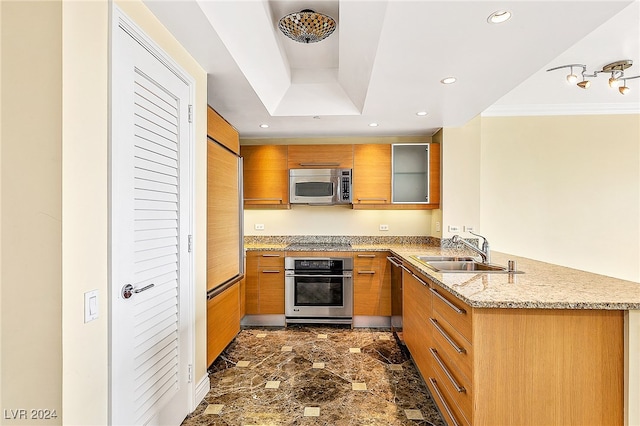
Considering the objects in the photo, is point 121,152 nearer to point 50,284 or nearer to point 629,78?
point 50,284

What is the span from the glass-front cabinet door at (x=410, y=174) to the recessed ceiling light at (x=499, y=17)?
91.6 inches

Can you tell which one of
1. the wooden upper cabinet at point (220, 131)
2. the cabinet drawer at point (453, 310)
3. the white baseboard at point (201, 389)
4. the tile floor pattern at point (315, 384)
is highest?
the wooden upper cabinet at point (220, 131)

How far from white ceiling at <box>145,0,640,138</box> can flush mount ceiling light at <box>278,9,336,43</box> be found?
9cm

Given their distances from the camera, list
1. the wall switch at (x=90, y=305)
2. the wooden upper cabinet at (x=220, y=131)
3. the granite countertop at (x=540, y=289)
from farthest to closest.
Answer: the wooden upper cabinet at (x=220, y=131) < the granite countertop at (x=540, y=289) < the wall switch at (x=90, y=305)

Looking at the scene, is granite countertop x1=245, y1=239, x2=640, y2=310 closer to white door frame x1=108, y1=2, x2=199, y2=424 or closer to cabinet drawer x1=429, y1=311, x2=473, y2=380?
cabinet drawer x1=429, y1=311, x2=473, y2=380

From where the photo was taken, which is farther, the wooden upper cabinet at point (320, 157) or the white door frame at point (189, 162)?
the wooden upper cabinet at point (320, 157)

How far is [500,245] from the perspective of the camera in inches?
154

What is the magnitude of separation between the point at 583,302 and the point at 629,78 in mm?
2628

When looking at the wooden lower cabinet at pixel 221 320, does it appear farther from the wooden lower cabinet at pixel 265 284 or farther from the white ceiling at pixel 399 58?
the white ceiling at pixel 399 58

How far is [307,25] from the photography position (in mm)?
2168

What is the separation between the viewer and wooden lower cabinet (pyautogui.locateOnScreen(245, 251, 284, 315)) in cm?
376

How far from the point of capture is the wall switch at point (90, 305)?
46.4 inches

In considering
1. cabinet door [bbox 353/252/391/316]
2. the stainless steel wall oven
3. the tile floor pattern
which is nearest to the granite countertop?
the tile floor pattern

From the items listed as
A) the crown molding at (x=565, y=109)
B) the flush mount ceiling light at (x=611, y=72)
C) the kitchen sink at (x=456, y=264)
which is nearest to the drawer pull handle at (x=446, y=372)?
the kitchen sink at (x=456, y=264)
